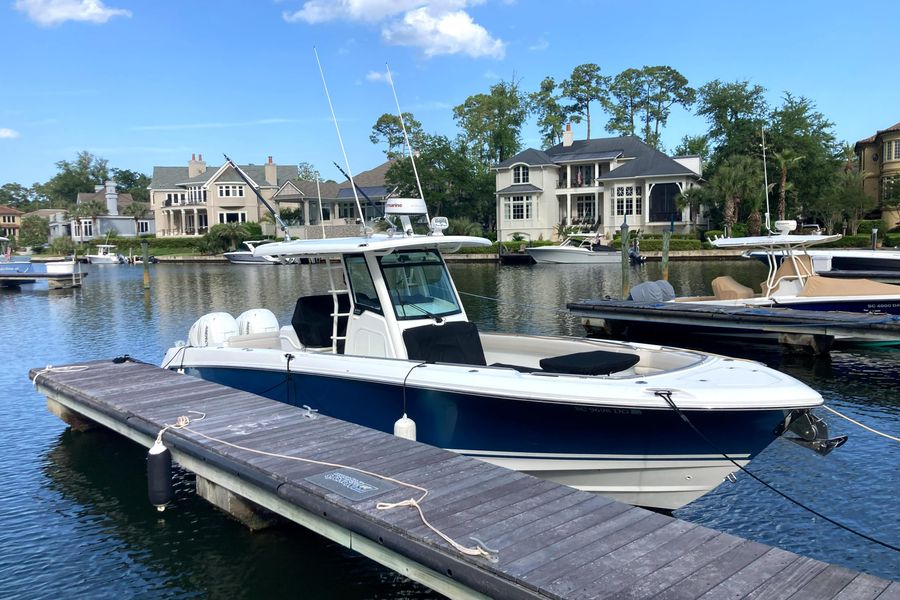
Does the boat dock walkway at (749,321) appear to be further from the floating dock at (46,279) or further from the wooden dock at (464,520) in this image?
the floating dock at (46,279)

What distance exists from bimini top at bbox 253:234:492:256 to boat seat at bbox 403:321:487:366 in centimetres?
97

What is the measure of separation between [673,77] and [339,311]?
78951mm

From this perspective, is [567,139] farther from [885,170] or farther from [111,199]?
[111,199]

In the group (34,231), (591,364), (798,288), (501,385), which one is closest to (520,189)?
(798,288)

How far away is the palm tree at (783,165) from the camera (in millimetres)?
52500

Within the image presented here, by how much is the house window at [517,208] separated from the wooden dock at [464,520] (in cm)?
5571

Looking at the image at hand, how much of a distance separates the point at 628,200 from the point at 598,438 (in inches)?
2166

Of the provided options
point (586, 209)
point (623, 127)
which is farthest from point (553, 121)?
point (586, 209)

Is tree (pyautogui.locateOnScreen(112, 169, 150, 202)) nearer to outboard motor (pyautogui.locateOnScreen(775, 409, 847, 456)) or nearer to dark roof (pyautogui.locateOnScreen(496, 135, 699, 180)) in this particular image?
dark roof (pyautogui.locateOnScreen(496, 135, 699, 180))

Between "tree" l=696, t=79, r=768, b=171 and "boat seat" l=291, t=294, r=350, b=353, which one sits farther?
"tree" l=696, t=79, r=768, b=171

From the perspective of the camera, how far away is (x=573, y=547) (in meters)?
4.72

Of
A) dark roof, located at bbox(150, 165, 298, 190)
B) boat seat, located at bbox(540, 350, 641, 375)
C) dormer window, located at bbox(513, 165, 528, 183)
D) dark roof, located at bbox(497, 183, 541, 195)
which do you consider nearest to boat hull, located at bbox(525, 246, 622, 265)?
dark roof, located at bbox(497, 183, 541, 195)

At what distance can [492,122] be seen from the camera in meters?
73.6

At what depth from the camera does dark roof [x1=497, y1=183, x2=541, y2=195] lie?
61688 mm
